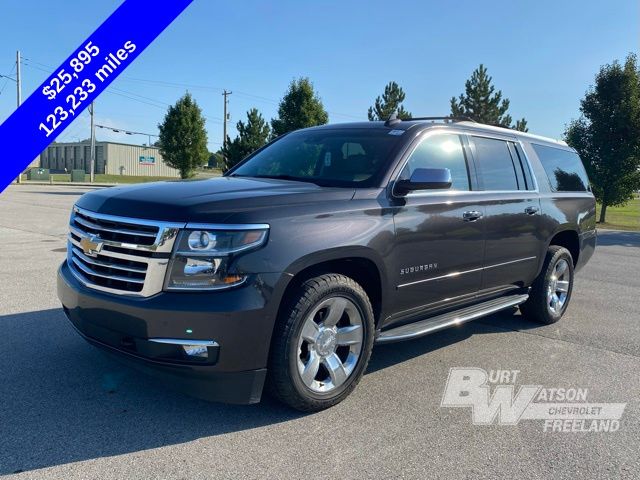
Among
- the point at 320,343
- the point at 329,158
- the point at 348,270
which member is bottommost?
the point at 320,343

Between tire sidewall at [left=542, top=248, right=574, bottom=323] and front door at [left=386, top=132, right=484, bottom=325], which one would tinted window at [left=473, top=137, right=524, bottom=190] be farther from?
tire sidewall at [left=542, top=248, right=574, bottom=323]

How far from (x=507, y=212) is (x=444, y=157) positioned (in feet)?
3.01

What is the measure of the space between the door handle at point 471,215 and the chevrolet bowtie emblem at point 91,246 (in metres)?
2.75

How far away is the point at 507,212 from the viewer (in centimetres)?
488

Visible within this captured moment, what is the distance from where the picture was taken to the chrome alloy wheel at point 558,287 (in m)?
5.78

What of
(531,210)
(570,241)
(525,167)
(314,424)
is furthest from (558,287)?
(314,424)

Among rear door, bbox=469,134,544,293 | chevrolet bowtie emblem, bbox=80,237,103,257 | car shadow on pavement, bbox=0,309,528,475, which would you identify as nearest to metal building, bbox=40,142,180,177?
rear door, bbox=469,134,544,293

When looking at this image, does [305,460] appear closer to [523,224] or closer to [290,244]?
[290,244]

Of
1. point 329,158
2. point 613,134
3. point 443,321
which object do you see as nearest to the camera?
point 443,321

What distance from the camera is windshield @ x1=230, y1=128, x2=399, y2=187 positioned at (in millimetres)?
4078

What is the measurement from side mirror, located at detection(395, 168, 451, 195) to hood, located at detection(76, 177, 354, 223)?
0.45 metres

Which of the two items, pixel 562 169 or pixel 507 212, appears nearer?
pixel 507 212

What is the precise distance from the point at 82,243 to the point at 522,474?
2.94 m

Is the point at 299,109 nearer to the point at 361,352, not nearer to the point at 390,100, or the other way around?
the point at 390,100
